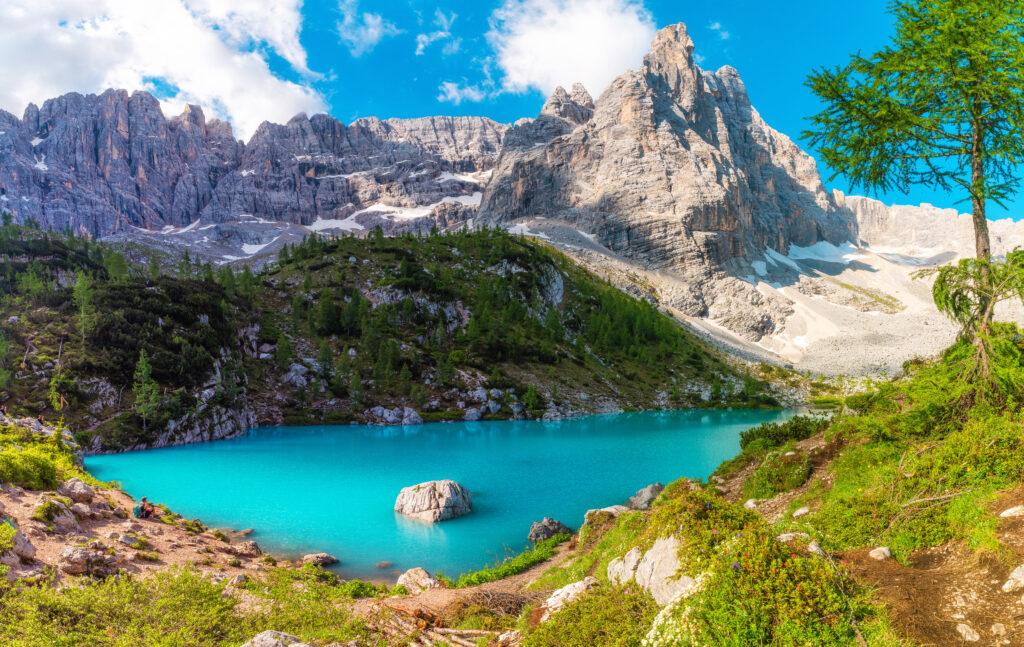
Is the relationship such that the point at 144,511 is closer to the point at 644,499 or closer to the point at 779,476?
the point at 644,499

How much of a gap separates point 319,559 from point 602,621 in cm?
1854

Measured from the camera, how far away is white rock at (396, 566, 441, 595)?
17.9 meters

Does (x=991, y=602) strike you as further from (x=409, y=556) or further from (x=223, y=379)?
(x=223, y=379)

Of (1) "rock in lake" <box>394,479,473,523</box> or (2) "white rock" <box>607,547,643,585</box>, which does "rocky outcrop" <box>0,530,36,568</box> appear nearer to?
(2) "white rock" <box>607,547,643,585</box>

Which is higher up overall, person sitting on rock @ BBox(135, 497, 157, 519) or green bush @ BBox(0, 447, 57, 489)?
green bush @ BBox(0, 447, 57, 489)

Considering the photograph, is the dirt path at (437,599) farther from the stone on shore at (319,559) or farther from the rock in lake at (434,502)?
the rock in lake at (434,502)

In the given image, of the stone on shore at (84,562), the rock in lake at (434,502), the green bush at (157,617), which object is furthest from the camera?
the rock in lake at (434,502)

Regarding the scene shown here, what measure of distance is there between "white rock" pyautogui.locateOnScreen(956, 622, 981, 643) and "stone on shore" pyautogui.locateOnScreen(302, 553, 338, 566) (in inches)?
872

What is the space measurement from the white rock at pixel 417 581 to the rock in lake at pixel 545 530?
7271mm

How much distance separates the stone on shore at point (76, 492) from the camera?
63.9 ft

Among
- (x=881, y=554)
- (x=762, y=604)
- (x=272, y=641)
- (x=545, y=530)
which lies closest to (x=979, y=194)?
(x=881, y=554)

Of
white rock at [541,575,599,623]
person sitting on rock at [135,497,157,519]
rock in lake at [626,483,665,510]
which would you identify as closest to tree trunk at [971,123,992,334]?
white rock at [541,575,599,623]

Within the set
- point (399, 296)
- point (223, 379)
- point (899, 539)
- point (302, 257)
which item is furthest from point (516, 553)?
point (302, 257)

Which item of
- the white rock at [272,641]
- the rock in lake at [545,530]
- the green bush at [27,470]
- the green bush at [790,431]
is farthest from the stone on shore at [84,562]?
the green bush at [790,431]
